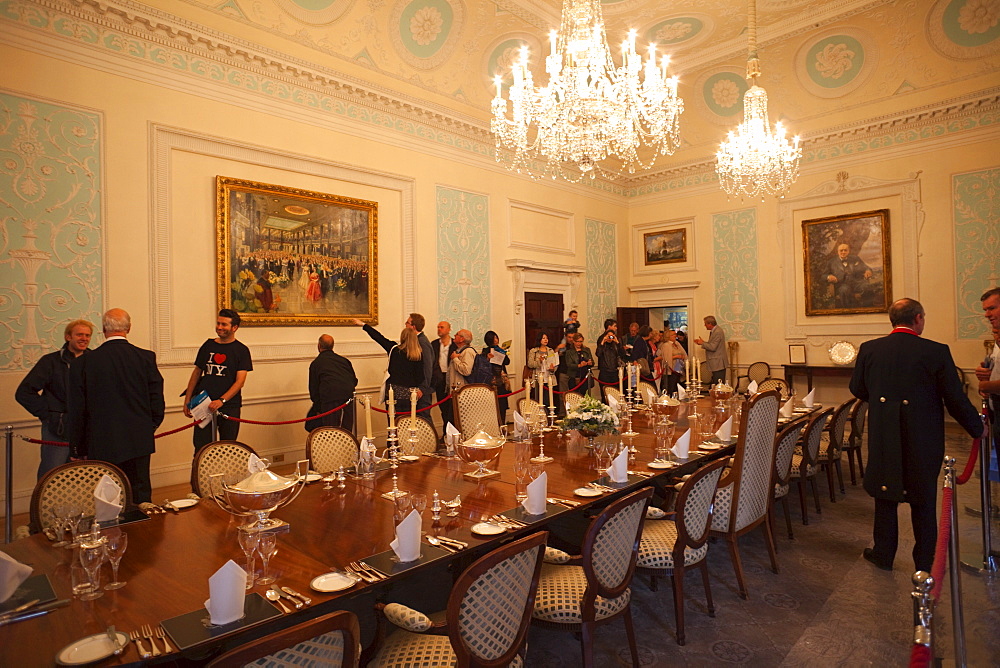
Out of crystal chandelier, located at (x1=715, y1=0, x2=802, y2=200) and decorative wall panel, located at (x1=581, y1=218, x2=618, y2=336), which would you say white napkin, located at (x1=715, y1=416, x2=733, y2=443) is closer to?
crystal chandelier, located at (x1=715, y1=0, x2=802, y2=200)

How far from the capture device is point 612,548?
95.4 inches

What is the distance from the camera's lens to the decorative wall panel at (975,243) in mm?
8562

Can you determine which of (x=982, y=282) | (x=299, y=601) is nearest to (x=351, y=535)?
(x=299, y=601)

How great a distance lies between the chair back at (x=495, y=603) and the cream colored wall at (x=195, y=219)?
5.37m

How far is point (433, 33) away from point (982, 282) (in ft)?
29.4

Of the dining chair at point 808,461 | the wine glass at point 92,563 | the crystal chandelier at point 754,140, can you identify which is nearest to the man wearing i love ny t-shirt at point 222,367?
the wine glass at point 92,563

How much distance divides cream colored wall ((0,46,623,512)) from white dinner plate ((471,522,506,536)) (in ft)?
16.2

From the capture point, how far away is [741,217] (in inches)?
440

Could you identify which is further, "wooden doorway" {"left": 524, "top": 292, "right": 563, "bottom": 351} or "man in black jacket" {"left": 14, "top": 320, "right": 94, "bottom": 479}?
"wooden doorway" {"left": 524, "top": 292, "right": 563, "bottom": 351}

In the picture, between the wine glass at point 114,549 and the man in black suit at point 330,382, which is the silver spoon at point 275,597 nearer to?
the wine glass at point 114,549

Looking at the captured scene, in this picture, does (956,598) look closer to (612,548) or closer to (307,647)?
(612,548)

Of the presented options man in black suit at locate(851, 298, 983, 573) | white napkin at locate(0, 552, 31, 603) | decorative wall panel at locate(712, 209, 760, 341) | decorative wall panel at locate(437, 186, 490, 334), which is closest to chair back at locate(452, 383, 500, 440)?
man in black suit at locate(851, 298, 983, 573)

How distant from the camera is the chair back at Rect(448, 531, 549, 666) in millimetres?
1769

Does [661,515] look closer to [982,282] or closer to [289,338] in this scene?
[289,338]
